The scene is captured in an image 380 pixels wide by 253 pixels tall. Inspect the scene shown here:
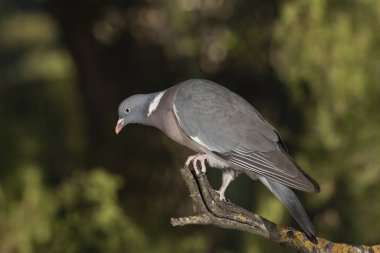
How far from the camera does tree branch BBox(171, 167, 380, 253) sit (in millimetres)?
3447

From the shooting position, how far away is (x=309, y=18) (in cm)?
579

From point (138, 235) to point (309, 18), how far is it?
6.93ft

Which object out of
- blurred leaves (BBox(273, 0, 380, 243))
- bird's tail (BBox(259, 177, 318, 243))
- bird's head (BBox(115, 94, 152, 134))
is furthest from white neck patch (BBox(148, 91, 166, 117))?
blurred leaves (BBox(273, 0, 380, 243))

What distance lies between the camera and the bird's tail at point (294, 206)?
3.37m

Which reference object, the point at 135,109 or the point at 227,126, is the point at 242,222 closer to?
the point at 227,126

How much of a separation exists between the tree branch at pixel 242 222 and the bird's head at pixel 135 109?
70 centimetres

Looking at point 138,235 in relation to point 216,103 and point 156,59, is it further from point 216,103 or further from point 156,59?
point 216,103

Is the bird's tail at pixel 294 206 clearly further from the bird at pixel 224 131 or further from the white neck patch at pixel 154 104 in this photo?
the white neck patch at pixel 154 104

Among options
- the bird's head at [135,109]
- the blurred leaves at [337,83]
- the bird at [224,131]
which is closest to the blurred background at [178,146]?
the blurred leaves at [337,83]

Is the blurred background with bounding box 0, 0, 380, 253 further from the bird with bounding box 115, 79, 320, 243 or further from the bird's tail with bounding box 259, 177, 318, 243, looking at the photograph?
the bird's tail with bounding box 259, 177, 318, 243

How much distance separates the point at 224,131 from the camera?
3826 mm

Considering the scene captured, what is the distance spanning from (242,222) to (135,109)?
3.07 ft

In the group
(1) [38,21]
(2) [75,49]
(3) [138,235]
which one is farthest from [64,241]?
(1) [38,21]

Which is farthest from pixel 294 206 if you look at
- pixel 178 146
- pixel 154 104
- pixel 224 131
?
pixel 178 146
